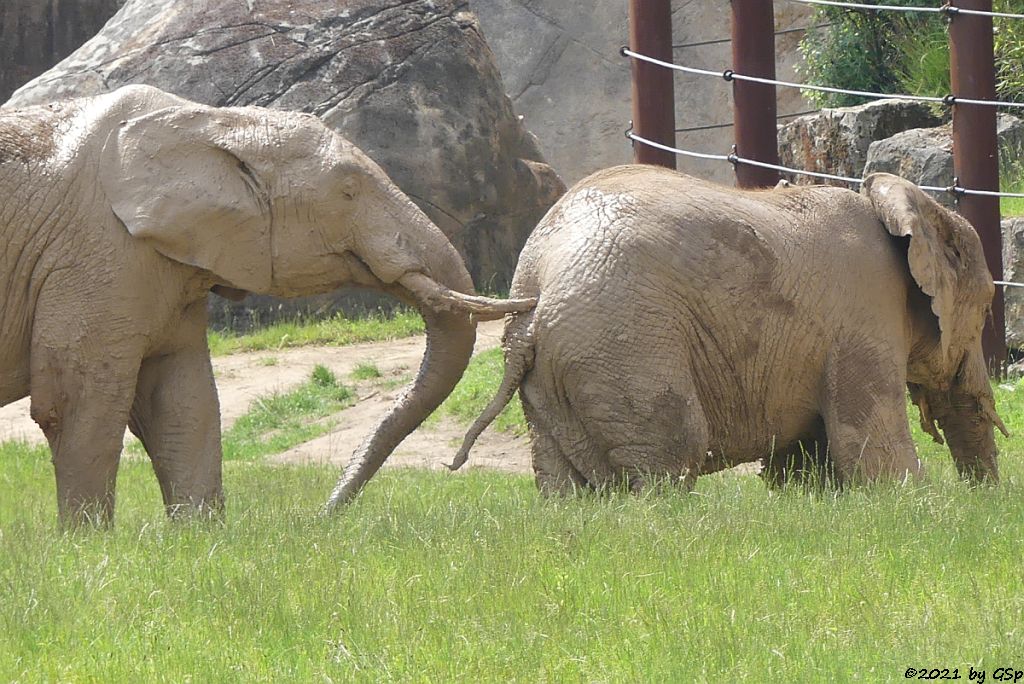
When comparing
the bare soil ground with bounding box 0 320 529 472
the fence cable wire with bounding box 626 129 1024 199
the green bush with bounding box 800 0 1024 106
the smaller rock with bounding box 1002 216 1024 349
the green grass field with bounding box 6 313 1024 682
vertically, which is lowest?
the bare soil ground with bounding box 0 320 529 472

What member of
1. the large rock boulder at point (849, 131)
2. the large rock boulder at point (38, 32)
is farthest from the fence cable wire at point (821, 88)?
the large rock boulder at point (38, 32)

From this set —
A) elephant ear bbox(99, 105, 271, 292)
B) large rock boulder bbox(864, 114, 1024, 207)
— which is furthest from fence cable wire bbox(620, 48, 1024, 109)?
elephant ear bbox(99, 105, 271, 292)

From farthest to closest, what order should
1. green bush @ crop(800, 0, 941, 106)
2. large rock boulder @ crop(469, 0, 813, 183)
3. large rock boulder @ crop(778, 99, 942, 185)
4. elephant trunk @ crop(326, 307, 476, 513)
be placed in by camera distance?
1. large rock boulder @ crop(469, 0, 813, 183)
2. green bush @ crop(800, 0, 941, 106)
3. large rock boulder @ crop(778, 99, 942, 185)
4. elephant trunk @ crop(326, 307, 476, 513)

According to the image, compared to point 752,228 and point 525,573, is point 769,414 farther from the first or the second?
point 525,573

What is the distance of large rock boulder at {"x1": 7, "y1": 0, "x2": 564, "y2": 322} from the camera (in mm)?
16219

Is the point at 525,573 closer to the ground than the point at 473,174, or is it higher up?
higher up

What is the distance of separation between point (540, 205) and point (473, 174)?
1116 millimetres

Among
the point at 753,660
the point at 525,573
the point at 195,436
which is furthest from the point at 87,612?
the point at 195,436

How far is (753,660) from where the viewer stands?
481 centimetres

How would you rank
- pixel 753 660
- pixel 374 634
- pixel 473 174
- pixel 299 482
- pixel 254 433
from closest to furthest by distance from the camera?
pixel 753 660 → pixel 374 634 → pixel 299 482 → pixel 254 433 → pixel 473 174

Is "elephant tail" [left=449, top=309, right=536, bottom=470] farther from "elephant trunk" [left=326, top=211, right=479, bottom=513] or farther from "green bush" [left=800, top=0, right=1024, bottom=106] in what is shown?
"green bush" [left=800, top=0, right=1024, bottom=106]

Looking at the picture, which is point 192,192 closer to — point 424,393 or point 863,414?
point 424,393

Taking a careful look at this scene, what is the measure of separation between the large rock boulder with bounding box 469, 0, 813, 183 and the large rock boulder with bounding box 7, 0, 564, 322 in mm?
6805

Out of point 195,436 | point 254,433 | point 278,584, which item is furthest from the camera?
point 254,433
